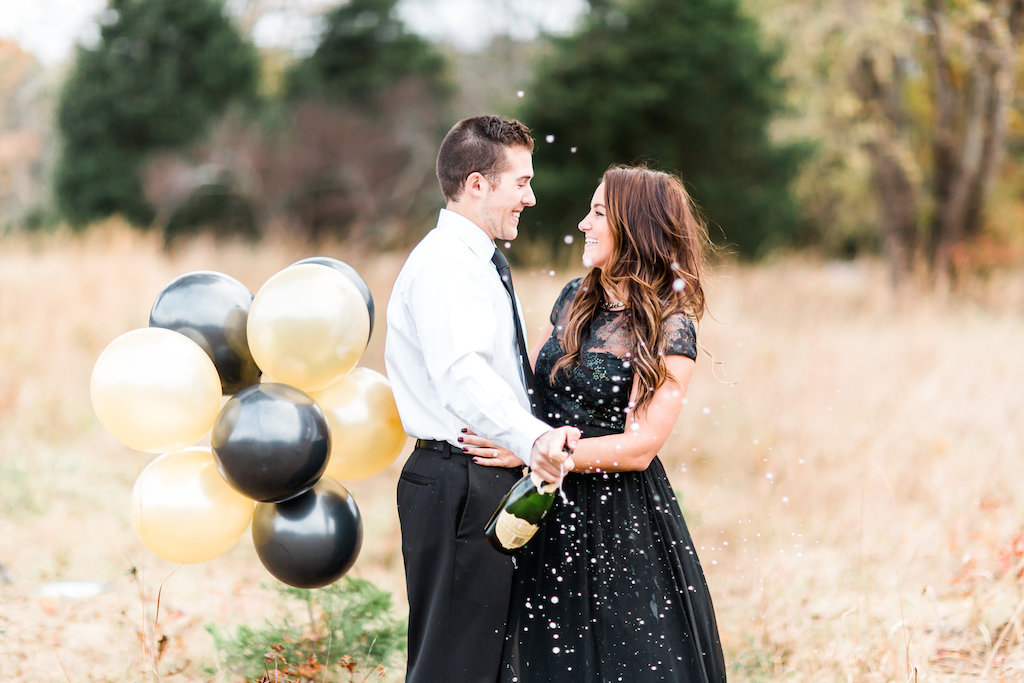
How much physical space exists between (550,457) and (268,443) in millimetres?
879

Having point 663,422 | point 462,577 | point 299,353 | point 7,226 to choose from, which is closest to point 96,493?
point 299,353

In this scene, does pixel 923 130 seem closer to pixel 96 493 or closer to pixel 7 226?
pixel 96 493

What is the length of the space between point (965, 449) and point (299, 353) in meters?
5.12

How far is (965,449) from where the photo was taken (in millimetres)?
6008

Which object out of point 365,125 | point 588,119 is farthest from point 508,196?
point 365,125

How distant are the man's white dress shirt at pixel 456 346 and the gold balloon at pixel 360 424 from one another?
0.97 feet

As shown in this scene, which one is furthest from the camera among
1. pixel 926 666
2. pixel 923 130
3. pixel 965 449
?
pixel 923 130

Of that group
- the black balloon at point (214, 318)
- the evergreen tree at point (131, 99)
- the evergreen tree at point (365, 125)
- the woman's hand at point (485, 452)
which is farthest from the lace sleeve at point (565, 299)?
the evergreen tree at point (131, 99)

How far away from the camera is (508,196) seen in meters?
A: 2.59

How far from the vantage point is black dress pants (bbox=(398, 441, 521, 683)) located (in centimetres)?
247

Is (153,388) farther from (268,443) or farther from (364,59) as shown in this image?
(364,59)

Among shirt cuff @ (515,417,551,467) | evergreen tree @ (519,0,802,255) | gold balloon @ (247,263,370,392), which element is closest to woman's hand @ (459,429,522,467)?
shirt cuff @ (515,417,551,467)

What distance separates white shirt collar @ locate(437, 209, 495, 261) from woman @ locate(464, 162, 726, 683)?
0.33m

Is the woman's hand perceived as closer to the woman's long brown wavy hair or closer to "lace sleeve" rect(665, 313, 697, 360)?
the woman's long brown wavy hair
